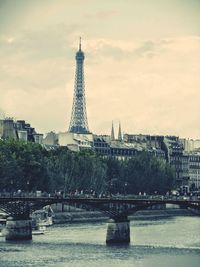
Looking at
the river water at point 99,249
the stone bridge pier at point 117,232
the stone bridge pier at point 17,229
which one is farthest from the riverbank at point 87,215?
the stone bridge pier at point 117,232

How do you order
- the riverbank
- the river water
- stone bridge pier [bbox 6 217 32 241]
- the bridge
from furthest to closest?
the riverbank, stone bridge pier [bbox 6 217 32 241], the bridge, the river water

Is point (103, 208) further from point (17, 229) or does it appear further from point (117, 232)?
point (17, 229)

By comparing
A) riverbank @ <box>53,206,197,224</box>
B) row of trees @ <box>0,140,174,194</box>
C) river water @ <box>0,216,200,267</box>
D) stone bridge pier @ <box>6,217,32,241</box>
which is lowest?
river water @ <box>0,216,200,267</box>

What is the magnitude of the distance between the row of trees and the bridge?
104ft

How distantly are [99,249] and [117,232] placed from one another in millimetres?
6284

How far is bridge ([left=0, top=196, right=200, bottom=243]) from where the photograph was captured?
111062 mm

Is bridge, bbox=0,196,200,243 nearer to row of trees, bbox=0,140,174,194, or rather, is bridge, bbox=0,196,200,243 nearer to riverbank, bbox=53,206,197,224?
riverbank, bbox=53,206,197,224

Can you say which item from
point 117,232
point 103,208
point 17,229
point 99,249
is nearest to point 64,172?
point 17,229

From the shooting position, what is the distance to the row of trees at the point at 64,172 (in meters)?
150

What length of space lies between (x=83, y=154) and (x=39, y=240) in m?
65.6

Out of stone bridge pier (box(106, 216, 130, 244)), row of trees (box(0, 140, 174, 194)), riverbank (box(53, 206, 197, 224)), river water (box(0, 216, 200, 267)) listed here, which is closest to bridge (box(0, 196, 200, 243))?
stone bridge pier (box(106, 216, 130, 244))

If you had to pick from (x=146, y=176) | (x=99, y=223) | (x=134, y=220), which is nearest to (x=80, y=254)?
(x=99, y=223)

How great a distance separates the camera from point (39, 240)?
114062 mm

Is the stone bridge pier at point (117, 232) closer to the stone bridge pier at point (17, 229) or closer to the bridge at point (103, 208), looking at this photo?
the bridge at point (103, 208)
